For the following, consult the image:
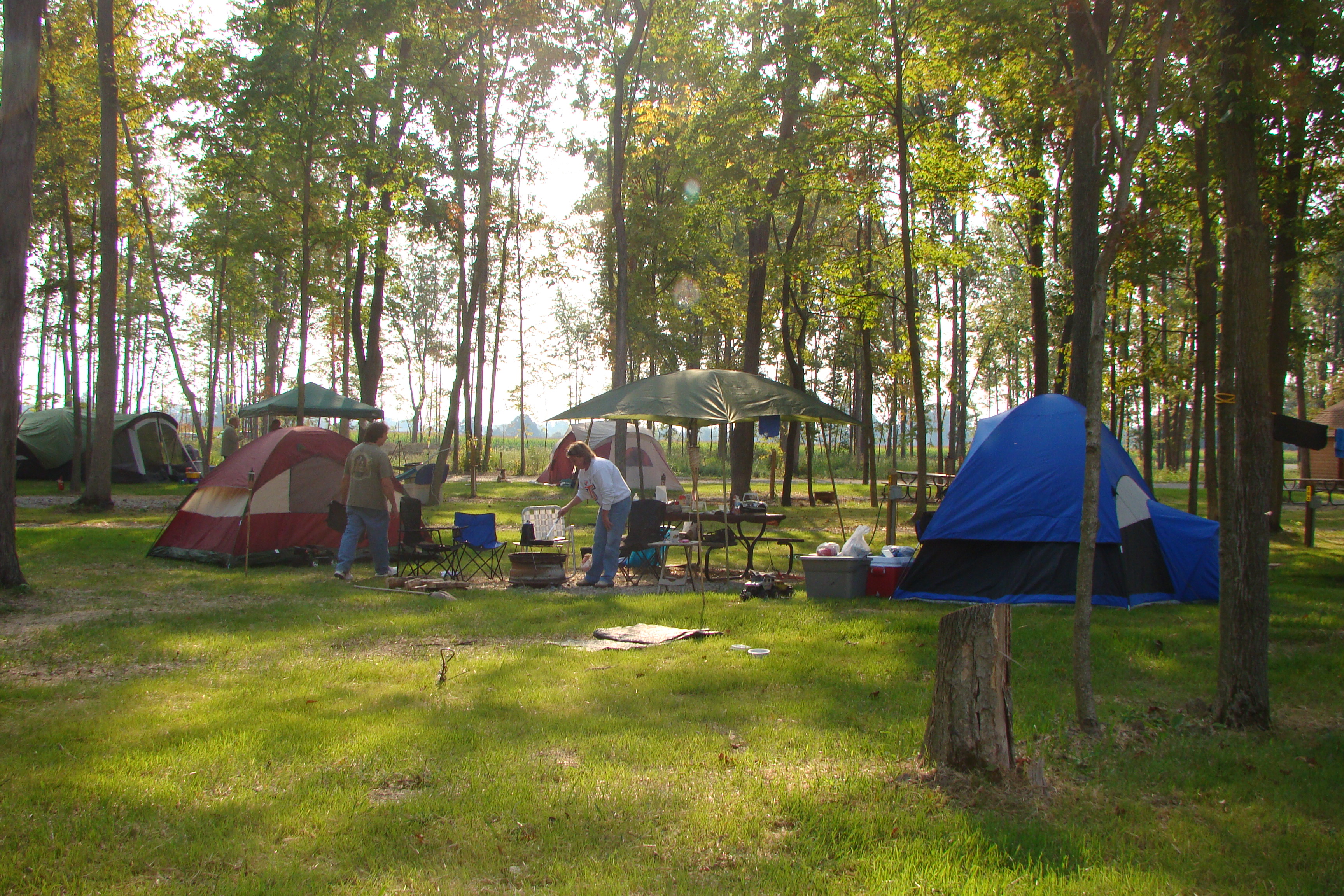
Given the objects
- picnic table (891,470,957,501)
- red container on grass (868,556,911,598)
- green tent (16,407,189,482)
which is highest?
green tent (16,407,189,482)

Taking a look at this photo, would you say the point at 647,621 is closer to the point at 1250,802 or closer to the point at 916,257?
the point at 1250,802

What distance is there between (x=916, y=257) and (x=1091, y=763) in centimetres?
1412

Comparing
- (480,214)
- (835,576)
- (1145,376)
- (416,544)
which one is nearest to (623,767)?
(835,576)

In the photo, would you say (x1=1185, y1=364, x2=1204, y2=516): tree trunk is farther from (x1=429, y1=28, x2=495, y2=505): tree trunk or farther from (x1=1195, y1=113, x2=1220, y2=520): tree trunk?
(x1=429, y1=28, x2=495, y2=505): tree trunk

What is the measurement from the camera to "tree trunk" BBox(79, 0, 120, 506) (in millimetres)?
15945

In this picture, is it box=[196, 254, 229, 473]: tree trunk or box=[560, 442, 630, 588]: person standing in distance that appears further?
box=[196, 254, 229, 473]: tree trunk

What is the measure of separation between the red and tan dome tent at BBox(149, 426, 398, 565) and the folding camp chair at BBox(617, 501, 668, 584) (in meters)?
4.02

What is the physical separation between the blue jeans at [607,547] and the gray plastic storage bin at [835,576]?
2126 mm

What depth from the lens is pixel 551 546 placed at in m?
11.2

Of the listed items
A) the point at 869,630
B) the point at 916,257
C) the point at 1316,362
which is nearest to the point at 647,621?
the point at 869,630

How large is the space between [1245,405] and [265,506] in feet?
34.0

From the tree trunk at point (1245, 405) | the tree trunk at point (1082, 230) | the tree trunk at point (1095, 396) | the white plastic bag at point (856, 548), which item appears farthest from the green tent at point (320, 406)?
the tree trunk at point (1245, 405)

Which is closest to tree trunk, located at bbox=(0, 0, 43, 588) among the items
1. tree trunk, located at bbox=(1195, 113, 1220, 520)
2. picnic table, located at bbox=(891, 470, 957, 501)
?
picnic table, located at bbox=(891, 470, 957, 501)

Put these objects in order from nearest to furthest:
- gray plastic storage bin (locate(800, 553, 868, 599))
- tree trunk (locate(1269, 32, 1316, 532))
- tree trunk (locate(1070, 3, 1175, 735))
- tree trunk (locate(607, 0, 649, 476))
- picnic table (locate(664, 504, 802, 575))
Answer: tree trunk (locate(1070, 3, 1175, 735)), gray plastic storage bin (locate(800, 553, 868, 599)), picnic table (locate(664, 504, 802, 575)), tree trunk (locate(1269, 32, 1316, 532)), tree trunk (locate(607, 0, 649, 476))
